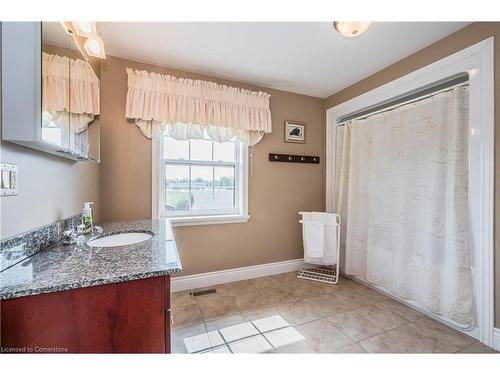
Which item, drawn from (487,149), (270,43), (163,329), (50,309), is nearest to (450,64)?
(487,149)

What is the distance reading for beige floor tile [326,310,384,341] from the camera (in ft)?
5.22

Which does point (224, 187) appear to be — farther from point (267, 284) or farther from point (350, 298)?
point (350, 298)

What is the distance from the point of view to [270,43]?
1.77 meters

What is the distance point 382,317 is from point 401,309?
0.90 ft

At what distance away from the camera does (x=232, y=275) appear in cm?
243

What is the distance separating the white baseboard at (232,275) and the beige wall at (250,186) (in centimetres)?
6

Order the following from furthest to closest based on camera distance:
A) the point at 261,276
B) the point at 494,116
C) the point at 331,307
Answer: the point at 261,276 → the point at 331,307 → the point at 494,116

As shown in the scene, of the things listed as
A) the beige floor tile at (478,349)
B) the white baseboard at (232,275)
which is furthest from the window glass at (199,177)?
the beige floor tile at (478,349)

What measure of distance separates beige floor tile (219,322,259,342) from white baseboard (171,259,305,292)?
720 mm

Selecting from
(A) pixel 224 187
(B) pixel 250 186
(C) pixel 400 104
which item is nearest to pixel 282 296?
(B) pixel 250 186

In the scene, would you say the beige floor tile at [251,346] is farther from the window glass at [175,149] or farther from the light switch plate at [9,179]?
the window glass at [175,149]

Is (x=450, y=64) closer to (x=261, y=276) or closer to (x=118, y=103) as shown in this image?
(x=261, y=276)

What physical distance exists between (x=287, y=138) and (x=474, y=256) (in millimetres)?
2009

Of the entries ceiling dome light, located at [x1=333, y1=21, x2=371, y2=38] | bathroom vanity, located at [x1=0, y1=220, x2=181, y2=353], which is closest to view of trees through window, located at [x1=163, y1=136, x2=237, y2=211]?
bathroom vanity, located at [x1=0, y1=220, x2=181, y2=353]
